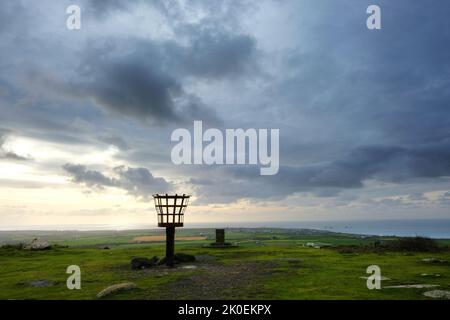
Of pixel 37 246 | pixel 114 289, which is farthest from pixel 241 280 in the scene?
pixel 37 246

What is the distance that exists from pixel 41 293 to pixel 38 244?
32392 mm

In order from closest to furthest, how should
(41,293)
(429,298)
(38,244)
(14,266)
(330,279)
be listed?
(429,298) → (41,293) → (330,279) → (14,266) → (38,244)

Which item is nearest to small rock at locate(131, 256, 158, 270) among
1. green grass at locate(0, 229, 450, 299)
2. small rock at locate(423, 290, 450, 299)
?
green grass at locate(0, 229, 450, 299)

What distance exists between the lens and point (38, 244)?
151ft

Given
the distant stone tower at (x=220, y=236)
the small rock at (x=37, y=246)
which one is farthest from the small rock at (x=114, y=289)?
the small rock at (x=37, y=246)

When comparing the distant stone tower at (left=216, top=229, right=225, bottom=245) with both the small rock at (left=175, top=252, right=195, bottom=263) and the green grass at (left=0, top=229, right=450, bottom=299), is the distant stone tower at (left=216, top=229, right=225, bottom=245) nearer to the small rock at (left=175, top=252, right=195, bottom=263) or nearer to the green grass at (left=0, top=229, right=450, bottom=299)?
the small rock at (left=175, top=252, right=195, bottom=263)

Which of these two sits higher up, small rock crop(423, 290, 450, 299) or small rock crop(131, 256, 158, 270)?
small rock crop(423, 290, 450, 299)

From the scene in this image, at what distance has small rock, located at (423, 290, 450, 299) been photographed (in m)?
14.8
